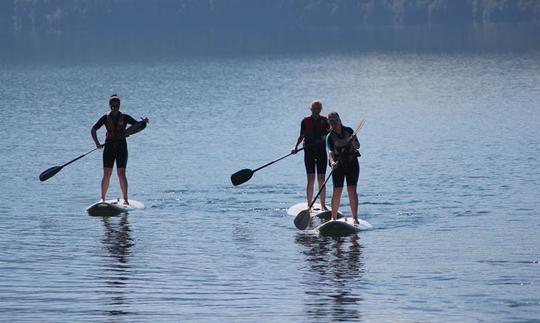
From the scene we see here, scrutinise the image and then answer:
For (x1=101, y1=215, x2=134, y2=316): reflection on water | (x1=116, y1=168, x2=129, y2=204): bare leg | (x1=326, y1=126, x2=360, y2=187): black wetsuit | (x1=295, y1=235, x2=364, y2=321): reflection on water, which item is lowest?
(x1=295, y1=235, x2=364, y2=321): reflection on water

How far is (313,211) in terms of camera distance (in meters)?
23.8

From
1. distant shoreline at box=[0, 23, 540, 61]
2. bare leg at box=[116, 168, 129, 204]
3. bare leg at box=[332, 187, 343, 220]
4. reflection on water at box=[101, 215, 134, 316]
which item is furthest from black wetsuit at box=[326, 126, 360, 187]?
distant shoreline at box=[0, 23, 540, 61]

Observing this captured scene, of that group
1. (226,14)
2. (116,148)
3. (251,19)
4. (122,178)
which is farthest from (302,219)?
(226,14)

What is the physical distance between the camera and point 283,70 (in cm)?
8850

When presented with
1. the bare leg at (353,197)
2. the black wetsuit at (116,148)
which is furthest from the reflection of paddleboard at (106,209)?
the bare leg at (353,197)

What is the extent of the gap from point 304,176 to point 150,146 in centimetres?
912

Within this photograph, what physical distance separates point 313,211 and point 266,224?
901 millimetres

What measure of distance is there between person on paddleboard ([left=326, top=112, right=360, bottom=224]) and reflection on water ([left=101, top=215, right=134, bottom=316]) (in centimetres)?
355

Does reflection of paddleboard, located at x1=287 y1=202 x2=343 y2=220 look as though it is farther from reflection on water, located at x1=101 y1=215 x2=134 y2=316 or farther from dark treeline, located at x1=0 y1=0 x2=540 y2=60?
dark treeline, located at x1=0 y1=0 x2=540 y2=60

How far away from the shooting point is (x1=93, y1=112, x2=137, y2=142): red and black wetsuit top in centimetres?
2398

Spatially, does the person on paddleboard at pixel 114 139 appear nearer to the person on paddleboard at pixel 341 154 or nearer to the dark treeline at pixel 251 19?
the person on paddleboard at pixel 341 154

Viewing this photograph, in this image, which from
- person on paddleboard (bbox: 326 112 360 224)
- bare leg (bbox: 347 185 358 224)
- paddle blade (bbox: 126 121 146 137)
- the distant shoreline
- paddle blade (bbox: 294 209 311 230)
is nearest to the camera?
person on paddleboard (bbox: 326 112 360 224)

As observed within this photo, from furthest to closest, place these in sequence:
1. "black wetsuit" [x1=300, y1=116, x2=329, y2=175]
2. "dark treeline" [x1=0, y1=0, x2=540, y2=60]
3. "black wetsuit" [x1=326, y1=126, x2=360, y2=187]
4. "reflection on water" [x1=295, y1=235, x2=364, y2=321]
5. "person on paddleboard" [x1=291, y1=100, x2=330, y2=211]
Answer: "dark treeline" [x1=0, y1=0, x2=540, y2=60] < "black wetsuit" [x1=300, y1=116, x2=329, y2=175] < "person on paddleboard" [x1=291, y1=100, x2=330, y2=211] < "black wetsuit" [x1=326, y1=126, x2=360, y2=187] < "reflection on water" [x1=295, y1=235, x2=364, y2=321]

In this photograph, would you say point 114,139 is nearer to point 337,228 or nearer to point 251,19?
point 337,228
